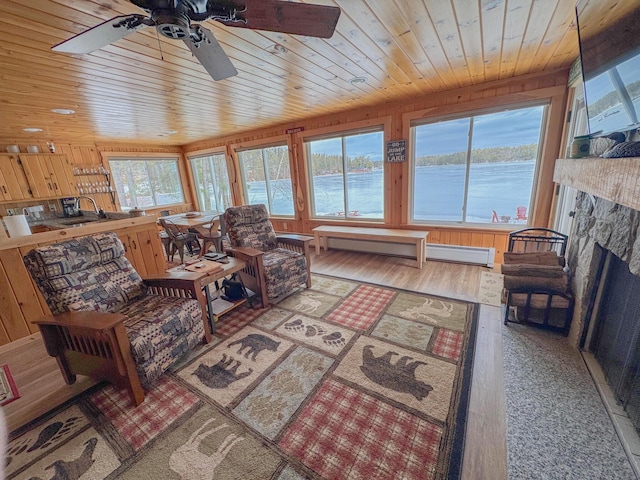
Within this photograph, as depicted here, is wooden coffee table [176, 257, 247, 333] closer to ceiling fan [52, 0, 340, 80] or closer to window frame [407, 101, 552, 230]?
ceiling fan [52, 0, 340, 80]

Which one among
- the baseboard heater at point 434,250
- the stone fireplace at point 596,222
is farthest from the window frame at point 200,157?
the stone fireplace at point 596,222

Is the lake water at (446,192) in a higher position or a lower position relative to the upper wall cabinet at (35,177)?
lower

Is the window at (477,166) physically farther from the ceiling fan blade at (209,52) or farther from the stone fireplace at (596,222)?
the ceiling fan blade at (209,52)

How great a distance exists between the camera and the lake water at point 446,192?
11.2 feet

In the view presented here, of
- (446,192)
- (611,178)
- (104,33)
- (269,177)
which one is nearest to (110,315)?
(104,33)

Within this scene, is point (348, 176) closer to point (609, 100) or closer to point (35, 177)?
point (609, 100)

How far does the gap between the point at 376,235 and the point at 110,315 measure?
3.27m

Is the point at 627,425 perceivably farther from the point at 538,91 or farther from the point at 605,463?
the point at 538,91

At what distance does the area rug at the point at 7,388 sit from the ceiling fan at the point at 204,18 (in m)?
2.18

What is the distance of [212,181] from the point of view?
21.6ft

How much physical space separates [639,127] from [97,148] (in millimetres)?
7548

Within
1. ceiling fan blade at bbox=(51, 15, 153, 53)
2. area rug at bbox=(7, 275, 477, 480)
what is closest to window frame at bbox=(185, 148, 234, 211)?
area rug at bbox=(7, 275, 477, 480)

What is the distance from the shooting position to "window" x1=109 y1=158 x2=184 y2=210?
19.0ft

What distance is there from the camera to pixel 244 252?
2711 millimetres
